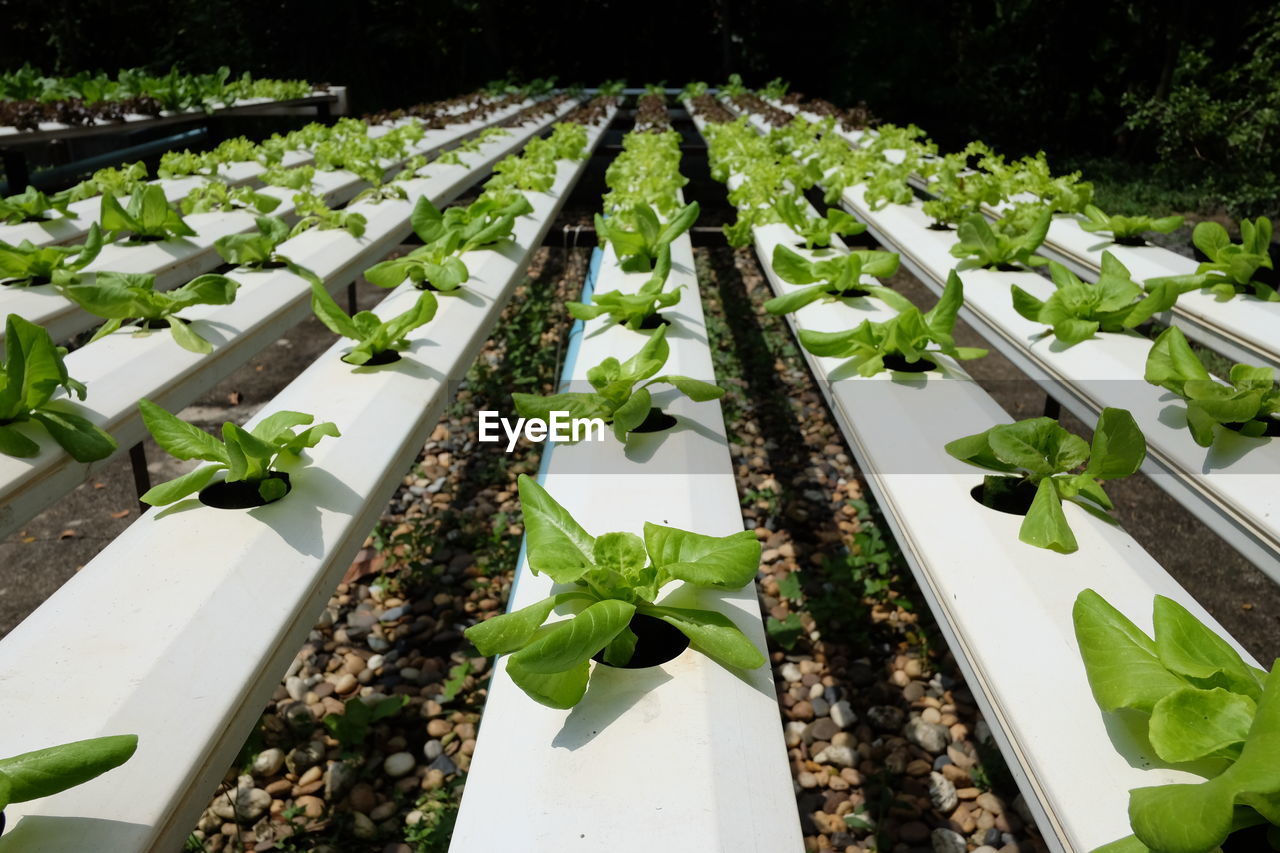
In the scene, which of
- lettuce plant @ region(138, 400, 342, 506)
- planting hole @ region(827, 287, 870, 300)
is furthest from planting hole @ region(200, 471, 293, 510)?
planting hole @ region(827, 287, 870, 300)

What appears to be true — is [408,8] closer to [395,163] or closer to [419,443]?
[395,163]

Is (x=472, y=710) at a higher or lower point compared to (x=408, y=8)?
lower

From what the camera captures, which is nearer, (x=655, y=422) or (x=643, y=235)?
(x=655, y=422)

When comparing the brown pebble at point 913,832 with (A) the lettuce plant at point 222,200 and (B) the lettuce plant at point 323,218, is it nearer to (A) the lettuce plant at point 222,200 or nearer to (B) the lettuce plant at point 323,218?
(B) the lettuce plant at point 323,218

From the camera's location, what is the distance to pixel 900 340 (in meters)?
2.25

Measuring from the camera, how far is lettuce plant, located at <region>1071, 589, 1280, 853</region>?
0.89m

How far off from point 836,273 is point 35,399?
206cm

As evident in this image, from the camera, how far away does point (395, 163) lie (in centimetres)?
575

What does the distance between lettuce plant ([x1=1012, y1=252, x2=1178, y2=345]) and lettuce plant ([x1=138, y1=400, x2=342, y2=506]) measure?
181 centimetres

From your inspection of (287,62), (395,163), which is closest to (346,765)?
(395,163)

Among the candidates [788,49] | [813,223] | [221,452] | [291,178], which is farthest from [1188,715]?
[788,49]

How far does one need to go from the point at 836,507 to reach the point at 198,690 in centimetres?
257

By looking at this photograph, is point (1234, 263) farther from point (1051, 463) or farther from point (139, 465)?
point (139, 465)

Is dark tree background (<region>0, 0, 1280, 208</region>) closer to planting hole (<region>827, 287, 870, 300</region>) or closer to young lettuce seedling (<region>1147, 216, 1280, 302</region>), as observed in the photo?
young lettuce seedling (<region>1147, 216, 1280, 302</region>)
